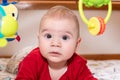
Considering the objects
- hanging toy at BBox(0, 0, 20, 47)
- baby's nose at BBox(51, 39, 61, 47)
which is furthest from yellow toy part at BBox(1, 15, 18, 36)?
baby's nose at BBox(51, 39, 61, 47)

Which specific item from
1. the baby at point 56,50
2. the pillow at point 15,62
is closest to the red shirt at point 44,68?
the baby at point 56,50

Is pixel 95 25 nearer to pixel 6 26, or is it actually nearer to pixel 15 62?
pixel 6 26

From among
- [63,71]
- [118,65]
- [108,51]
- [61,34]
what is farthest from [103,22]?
[108,51]

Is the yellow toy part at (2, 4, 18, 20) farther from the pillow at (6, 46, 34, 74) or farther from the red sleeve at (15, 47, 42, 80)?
the pillow at (6, 46, 34, 74)

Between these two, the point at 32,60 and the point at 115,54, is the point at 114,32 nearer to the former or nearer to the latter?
the point at 115,54

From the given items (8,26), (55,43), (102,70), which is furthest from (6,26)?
(102,70)

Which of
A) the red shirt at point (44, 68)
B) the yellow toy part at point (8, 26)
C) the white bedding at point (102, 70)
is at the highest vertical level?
the yellow toy part at point (8, 26)

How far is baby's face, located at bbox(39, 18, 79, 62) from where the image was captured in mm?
839

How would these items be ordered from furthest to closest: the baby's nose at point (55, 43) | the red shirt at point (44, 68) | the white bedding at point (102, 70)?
the white bedding at point (102, 70), the red shirt at point (44, 68), the baby's nose at point (55, 43)

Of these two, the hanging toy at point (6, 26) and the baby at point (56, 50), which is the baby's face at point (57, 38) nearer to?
the baby at point (56, 50)

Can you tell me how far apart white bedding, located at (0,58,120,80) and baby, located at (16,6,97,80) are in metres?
0.35

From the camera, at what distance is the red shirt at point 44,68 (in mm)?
952

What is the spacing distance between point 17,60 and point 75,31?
572 mm

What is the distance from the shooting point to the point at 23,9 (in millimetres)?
1746
